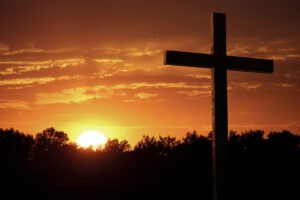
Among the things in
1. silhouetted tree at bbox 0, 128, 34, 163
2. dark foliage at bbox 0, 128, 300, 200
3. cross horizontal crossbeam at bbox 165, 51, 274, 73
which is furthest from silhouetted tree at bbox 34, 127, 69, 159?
cross horizontal crossbeam at bbox 165, 51, 274, 73

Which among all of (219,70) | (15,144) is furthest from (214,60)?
(15,144)

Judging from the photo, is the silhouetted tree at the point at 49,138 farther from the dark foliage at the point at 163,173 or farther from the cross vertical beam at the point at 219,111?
the cross vertical beam at the point at 219,111

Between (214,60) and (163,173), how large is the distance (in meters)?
14.1

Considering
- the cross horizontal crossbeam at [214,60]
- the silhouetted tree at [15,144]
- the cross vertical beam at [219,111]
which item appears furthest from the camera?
the silhouetted tree at [15,144]

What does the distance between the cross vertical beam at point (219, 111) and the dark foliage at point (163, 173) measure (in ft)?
33.8

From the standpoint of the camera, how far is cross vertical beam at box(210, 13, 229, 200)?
8219 mm

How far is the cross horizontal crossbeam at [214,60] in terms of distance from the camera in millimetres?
8375

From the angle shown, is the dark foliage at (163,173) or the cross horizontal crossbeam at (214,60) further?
the dark foliage at (163,173)

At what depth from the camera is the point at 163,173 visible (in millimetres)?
22125

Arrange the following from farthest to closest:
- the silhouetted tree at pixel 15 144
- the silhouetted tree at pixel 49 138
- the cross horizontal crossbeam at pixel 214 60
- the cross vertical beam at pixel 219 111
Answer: the silhouetted tree at pixel 49 138
the silhouetted tree at pixel 15 144
the cross horizontal crossbeam at pixel 214 60
the cross vertical beam at pixel 219 111

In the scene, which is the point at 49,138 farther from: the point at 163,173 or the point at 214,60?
the point at 214,60

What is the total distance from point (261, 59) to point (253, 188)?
11.2m

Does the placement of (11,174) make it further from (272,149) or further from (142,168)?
(272,149)

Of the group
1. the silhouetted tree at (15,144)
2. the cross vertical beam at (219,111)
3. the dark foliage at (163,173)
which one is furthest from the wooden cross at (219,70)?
the silhouetted tree at (15,144)
